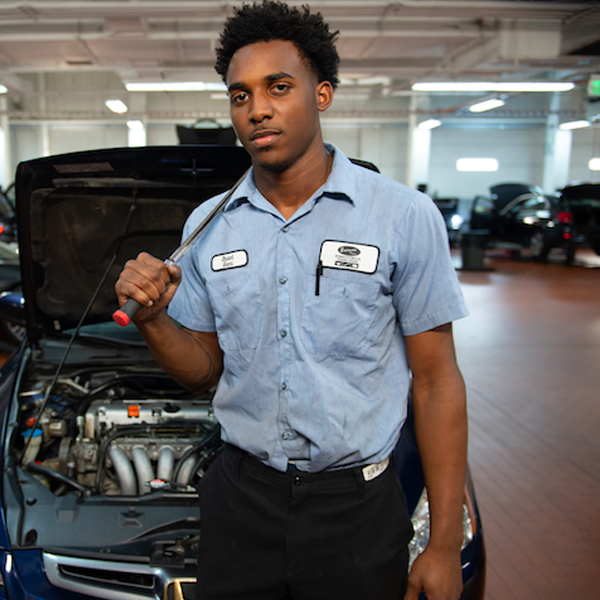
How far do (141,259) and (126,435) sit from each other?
4.16ft

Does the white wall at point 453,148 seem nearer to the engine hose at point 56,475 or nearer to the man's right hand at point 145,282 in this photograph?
the engine hose at point 56,475

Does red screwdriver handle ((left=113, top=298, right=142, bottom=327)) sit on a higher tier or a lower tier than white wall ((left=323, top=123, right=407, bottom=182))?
lower

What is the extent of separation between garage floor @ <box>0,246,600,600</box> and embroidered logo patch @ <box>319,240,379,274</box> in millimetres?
1749

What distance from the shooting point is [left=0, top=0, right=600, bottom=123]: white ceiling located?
815cm

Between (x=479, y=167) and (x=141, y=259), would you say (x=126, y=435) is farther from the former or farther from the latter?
(x=479, y=167)

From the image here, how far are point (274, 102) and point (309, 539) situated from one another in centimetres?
86

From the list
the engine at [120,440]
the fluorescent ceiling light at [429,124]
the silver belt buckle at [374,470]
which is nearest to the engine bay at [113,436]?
the engine at [120,440]

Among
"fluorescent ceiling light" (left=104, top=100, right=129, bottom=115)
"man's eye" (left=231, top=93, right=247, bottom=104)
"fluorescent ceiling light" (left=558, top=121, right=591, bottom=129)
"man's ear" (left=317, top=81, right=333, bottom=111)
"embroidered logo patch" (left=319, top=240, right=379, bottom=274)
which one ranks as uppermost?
"fluorescent ceiling light" (left=558, top=121, right=591, bottom=129)

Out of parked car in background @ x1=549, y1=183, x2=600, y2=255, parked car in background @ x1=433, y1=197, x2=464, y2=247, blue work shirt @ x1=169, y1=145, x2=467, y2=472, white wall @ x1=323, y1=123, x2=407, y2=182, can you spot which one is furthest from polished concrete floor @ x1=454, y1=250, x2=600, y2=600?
white wall @ x1=323, y1=123, x2=407, y2=182

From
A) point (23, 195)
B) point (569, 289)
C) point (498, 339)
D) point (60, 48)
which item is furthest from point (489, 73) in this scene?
point (23, 195)

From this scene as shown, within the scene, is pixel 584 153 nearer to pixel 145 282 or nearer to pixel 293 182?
pixel 293 182

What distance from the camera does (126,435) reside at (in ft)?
7.15

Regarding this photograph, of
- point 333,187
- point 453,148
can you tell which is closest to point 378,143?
point 453,148

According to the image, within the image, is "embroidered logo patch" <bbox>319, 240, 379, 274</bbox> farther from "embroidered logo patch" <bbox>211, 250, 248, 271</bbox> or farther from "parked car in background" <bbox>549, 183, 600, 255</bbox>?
"parked car in background" <bbox>549, 183, 600, 255</bbox>
